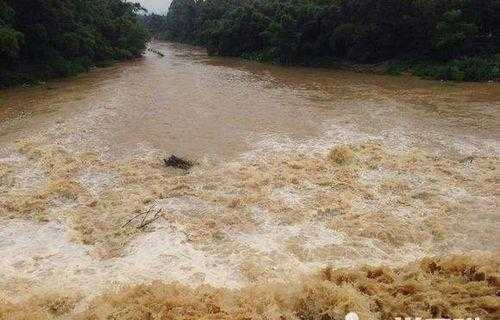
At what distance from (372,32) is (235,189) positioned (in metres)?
21.9

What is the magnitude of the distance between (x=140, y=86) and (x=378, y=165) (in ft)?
50.4

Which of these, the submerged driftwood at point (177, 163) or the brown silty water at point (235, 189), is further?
the submerged driftwood at point (177, 163)

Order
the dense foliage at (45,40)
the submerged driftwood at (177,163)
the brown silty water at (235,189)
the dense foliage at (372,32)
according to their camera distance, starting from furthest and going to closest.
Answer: the dense foliage at (372,32), the dense foliage at (45,40), the submerged driftwood at (177,163), the brown silty water at (235,189)

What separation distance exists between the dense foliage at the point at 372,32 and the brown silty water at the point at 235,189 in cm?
730

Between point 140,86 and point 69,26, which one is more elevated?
point 69,26

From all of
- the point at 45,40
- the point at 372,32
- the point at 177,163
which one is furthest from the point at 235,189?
the point at 372,32

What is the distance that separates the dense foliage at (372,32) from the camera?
25.4 meters

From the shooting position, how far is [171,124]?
54.0 ft

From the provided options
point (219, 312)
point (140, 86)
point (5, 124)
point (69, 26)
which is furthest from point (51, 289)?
point (69, 26)

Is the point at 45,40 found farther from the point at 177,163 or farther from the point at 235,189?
the point at 235,189

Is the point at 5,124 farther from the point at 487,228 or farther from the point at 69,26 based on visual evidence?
the point at 487,228

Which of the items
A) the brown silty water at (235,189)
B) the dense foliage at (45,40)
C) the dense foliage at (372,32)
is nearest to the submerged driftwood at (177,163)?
the brown silty water at (235,189)

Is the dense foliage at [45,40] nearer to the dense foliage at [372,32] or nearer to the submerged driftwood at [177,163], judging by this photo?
the submerged driftwood at [177,163]

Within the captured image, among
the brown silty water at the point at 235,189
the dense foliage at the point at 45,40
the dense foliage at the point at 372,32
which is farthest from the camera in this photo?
the dense foliage at the point at 372,32
